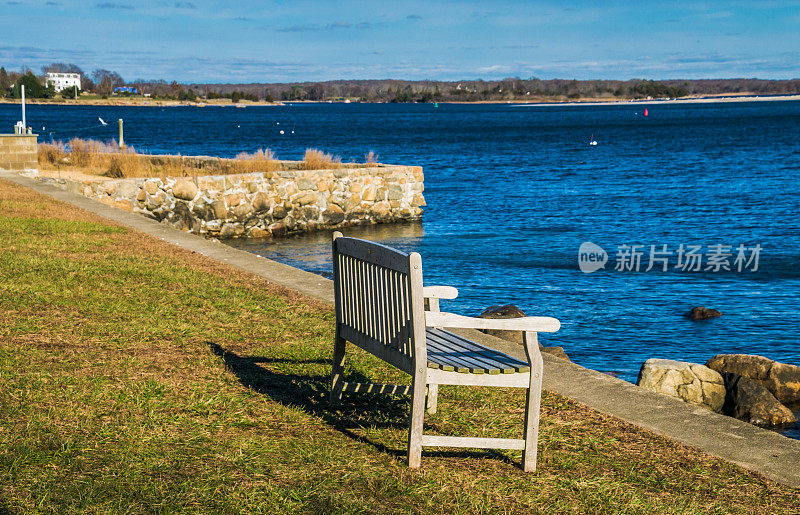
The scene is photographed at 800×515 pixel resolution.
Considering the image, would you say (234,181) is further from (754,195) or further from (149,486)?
(754,195)

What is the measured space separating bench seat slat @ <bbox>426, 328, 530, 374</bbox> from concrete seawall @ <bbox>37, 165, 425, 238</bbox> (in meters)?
16.7

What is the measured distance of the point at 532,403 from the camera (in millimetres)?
4703

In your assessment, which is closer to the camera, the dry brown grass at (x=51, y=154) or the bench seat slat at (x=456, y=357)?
the bench seat slat at (x=456, y=357)

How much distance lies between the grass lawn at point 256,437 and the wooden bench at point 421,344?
233mm

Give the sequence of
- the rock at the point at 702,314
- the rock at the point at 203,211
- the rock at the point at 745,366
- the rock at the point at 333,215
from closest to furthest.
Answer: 1. the rock at the point at 745,366
2. the rock at the point at 702,314
3. the rock at the point at 203,211
4. the rock at the point at 333,215

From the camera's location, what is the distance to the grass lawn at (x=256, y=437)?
4277 mm

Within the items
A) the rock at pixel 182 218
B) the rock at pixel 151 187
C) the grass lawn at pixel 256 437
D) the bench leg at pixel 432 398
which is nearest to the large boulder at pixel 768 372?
the grass lawn at pixel 256 437

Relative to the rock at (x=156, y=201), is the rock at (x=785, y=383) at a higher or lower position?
lower

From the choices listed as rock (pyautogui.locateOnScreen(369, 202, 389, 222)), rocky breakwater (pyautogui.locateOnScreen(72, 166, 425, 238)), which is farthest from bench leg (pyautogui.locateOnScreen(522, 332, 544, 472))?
rock (pyautogui.locateOnScreen(369, 202, 389, 222))

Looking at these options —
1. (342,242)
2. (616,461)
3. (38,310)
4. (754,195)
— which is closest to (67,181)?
(38,310)

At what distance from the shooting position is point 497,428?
5.46m

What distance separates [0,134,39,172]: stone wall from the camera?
26109mm

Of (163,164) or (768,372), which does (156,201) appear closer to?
(163,164)

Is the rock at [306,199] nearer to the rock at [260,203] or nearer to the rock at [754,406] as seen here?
the rock at [260,203]
